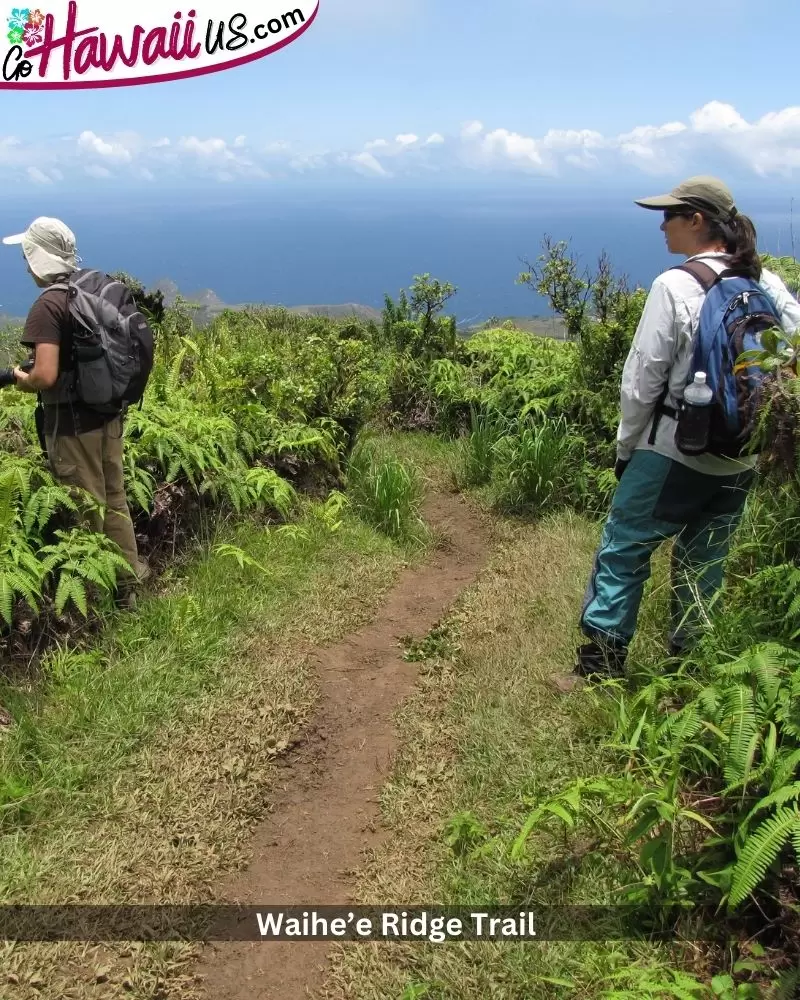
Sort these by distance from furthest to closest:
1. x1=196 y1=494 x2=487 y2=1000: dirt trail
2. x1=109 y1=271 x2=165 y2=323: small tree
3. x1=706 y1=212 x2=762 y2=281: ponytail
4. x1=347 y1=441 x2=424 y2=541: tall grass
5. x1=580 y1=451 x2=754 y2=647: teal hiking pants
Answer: x1=109 y1=271 x2=165 y2=323: small tree < x1=347 y1=441 x2=424 y2=541: tall grass < x1=580 y1=451 x2=754 y2=647: teal hiking pants < x1=706 y1=212 x2=762 y2=281: ponytail < x1=196 y1=494 x2=487 y2=1000: dirt trail

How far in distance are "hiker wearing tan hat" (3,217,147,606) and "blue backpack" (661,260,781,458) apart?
10.8ft

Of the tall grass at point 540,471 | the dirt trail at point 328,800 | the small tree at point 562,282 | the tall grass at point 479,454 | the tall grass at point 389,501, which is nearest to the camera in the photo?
the dirt trail at point 328,800

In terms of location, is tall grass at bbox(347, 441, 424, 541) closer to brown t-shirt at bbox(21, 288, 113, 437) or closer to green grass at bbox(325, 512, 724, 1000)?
green grass at bbox(325, 512, 724, 1000)

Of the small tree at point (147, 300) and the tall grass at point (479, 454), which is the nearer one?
the tall grass at point (479, 454)

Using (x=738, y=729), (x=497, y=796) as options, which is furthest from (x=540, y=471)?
(x=738, y=729)

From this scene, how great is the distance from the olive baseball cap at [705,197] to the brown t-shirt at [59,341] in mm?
3120

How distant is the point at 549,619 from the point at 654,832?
2017 mm

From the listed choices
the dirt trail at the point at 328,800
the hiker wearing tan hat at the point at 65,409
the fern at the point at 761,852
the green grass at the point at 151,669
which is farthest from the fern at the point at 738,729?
the hiker wearing tan hat at the point at 65,409

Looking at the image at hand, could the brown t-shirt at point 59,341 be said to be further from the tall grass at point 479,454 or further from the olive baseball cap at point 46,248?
the tall grass at point 479,454

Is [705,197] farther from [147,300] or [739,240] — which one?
[147,300]

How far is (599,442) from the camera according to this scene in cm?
662

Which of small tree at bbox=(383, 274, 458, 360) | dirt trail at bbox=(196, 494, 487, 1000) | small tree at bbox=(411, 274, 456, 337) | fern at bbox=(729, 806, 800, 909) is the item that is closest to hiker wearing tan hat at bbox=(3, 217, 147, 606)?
dirt trail at bbox=(196, 494, 487, 1000)

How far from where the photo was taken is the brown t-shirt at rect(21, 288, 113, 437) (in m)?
4.18

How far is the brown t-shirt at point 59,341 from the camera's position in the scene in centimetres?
418
